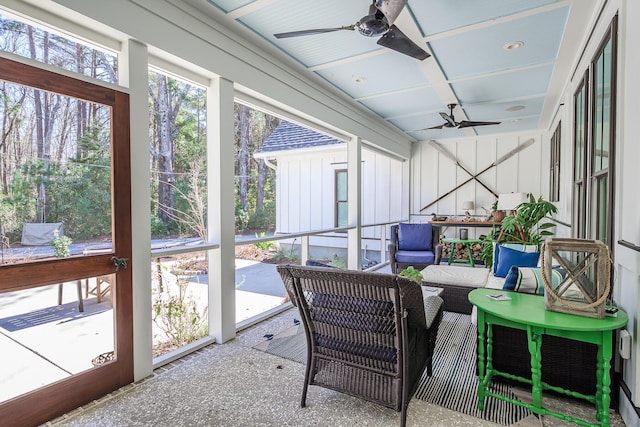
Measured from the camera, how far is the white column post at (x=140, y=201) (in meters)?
2.41

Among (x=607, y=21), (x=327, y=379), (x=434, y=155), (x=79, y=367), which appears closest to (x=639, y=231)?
(x=607, y=21)

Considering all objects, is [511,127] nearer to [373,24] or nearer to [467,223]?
[467,223]

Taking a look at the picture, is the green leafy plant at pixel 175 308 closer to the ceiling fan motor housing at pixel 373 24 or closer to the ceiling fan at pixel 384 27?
the ceiling fan at pixel 384 27

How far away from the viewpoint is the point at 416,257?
5.56 metres

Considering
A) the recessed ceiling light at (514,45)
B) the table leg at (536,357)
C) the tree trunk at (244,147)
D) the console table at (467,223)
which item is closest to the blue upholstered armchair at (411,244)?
the console table at (467,223)

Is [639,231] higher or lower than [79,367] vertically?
higher

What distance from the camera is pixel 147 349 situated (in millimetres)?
2523

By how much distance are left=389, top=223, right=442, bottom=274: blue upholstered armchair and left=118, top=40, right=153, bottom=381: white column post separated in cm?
415

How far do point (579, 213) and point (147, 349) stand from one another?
14.1ft

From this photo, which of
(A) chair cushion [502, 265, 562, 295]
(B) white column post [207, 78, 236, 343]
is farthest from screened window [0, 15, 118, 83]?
(A) chair cushion [502, 265, 562, 295]

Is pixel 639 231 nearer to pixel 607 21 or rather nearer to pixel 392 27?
pixel 607 21

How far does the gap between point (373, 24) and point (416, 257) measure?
13.3ft

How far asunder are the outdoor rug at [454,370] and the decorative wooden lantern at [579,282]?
0.76 m

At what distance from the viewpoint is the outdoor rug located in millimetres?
2100
